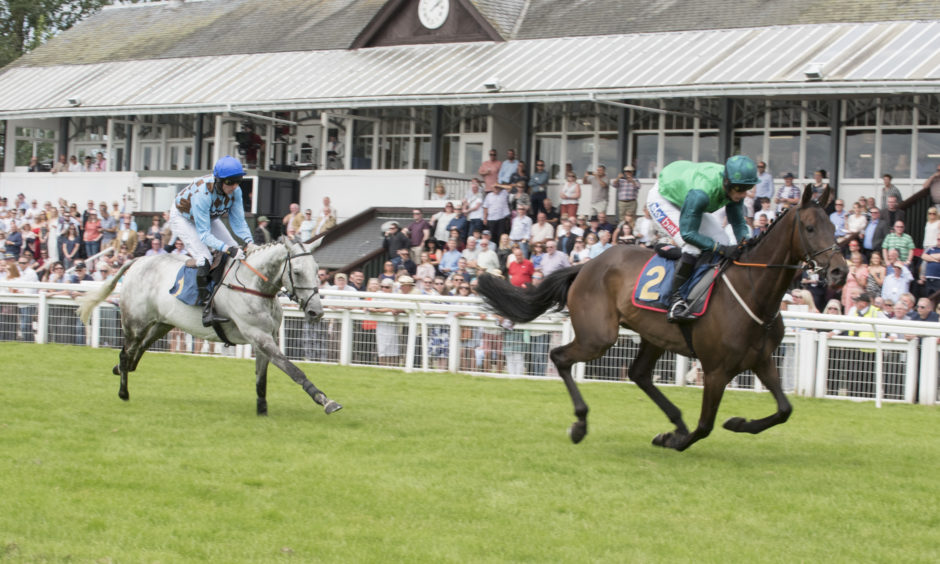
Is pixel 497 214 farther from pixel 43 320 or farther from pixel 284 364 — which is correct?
pixel 284 364

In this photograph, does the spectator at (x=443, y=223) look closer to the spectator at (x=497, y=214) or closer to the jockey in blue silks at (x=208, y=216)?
the spectator at (x=497, y=214)

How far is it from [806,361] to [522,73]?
34.6 feet

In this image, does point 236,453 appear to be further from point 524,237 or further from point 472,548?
point 524,237

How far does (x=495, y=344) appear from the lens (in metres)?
12.1

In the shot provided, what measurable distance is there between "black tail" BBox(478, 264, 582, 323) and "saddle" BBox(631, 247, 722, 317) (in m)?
0.70

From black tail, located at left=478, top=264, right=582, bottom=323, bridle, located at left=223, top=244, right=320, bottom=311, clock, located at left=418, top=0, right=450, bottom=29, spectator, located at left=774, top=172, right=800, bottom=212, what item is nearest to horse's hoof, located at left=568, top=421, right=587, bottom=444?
black tail, located at left=478, top=264, right=582, bottom=323

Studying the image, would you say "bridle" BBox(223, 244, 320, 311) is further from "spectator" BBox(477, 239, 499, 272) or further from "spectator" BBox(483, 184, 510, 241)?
"spectator" BBox(483, 184, 510, 241)

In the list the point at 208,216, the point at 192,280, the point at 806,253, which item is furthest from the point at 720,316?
the point at 192,280

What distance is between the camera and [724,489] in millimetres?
6098

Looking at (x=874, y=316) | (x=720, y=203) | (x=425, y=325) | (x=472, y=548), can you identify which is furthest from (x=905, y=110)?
(x=472, y=548)

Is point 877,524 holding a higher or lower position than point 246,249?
lower

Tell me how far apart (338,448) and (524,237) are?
9.66 meters

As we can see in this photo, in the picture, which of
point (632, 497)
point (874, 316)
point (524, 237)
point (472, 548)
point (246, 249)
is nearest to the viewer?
point (472, 548)

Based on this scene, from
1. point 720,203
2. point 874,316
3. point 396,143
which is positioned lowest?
point 874,316
